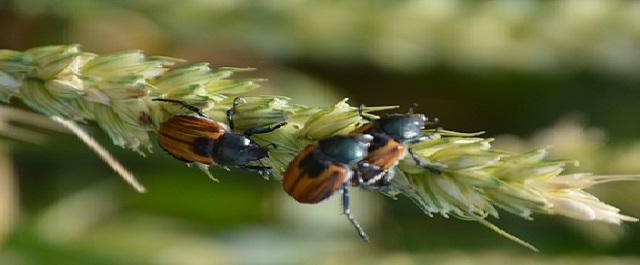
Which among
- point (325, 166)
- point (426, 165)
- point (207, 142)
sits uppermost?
point (426, 165)

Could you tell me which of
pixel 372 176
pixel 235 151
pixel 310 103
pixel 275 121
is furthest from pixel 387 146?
pixel 310 103

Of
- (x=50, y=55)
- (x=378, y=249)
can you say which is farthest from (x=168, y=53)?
(x=50, y=55)

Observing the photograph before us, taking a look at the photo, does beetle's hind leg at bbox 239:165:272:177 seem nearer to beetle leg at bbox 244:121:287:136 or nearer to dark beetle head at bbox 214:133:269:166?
dark beetle head at bbox 214:133:269:166

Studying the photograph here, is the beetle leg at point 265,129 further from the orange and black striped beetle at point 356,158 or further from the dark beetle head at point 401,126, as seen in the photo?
the dark beetle head at point 401,126

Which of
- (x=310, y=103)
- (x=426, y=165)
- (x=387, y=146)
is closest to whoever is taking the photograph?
(x=426, y=165)

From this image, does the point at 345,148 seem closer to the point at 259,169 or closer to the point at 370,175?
the point at 370,175

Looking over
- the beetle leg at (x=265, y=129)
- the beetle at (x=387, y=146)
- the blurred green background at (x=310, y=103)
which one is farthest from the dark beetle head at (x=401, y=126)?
the blurred green background at (x=310, y=103)
